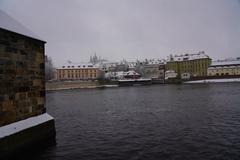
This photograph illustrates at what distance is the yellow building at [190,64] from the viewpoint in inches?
4658

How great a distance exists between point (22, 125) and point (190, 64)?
124 metres

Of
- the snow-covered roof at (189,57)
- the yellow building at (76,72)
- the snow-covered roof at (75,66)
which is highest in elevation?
the snow-covered roof at (189,57)

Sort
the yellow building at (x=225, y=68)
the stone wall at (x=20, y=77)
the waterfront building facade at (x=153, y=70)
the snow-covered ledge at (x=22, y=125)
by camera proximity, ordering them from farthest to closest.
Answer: the waterfront building facade at (x=153, y=70)
the yellow building at (x=225, y=68)
the stone wall at (x=20, y=77)
the snow-covered ledge at (x=22, y=125)

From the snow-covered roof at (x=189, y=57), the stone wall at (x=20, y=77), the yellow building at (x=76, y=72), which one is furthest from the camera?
the snow-covered roof at (x=189, y=57)

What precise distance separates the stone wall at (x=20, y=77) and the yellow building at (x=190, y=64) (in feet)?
378

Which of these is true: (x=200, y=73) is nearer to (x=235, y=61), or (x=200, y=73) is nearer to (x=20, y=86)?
(x=235, y=61)

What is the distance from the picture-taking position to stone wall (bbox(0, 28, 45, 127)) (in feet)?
24.2

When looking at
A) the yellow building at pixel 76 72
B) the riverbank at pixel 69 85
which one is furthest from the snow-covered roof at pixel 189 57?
the riverbank at pixel 69 85

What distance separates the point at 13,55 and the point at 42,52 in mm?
1947

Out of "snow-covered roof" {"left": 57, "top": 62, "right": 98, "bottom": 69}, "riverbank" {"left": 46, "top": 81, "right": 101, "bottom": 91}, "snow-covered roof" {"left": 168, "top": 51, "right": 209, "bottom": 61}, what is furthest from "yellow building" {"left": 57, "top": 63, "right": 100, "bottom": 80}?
"snow-covered roof" {"left": 168, "top": 51, "right": 209, "bottom": 61}

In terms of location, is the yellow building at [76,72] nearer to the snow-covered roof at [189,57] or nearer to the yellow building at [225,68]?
the snow-covered roof at [189,57]

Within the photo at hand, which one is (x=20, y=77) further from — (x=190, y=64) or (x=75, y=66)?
(x=190, y=64)

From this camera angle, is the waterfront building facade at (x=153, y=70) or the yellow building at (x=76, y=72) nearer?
the yellow building at (x=76, y=72)

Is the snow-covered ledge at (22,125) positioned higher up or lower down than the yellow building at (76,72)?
lower down
